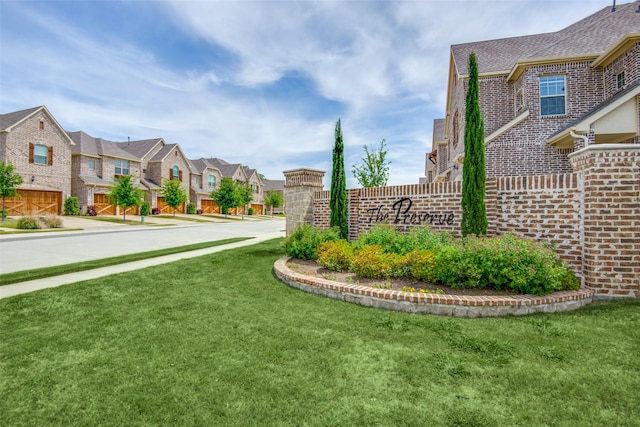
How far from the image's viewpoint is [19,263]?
9.41 metres

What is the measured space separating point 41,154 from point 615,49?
140 feet

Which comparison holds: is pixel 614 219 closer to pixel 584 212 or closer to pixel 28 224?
pixel 584 212

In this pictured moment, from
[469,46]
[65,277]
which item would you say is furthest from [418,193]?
[469,46]

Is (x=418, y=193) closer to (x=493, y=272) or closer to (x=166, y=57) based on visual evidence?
(x=493, y=272)

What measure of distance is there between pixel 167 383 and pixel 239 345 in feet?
3.06

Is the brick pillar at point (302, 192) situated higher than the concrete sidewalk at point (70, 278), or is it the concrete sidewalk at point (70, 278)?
the brick pillar at point (302, 192)

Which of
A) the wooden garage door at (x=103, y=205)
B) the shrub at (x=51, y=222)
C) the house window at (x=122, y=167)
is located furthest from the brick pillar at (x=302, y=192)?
the house window at (x=122, y=167)

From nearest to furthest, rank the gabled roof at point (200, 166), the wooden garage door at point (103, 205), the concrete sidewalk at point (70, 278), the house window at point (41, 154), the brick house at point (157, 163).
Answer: the concrete sidewalk at point (70, 278), the house window at point (41, 154), the wooden garage door at point (103, 205), the brick house at point (157, 163), the gabled roof at point (200, 166)

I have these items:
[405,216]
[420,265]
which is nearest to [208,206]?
[405,216]

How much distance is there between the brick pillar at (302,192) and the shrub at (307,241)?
1681 millimetres

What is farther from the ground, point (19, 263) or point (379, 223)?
point (379, 223)

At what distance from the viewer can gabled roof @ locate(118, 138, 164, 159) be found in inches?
1693

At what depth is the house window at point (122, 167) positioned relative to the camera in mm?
38791

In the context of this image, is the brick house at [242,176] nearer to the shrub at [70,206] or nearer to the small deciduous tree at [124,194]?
the small deciduous tree at [124,194]
